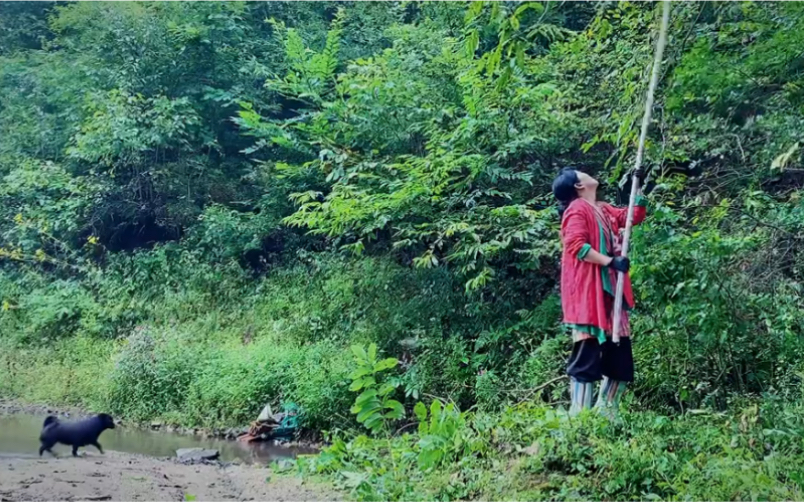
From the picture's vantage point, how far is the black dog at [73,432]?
4.24 meters

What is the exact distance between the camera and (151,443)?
6.20 m

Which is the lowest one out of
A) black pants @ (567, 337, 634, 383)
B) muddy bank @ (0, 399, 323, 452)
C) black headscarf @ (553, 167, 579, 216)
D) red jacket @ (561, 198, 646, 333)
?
muddy bank @ (0, 399, 323, 452)

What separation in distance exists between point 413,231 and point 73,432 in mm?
3737

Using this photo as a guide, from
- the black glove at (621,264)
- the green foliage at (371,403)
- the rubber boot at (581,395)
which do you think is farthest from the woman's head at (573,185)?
the green foliage at (371,403)

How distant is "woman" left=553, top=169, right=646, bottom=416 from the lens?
407 cm

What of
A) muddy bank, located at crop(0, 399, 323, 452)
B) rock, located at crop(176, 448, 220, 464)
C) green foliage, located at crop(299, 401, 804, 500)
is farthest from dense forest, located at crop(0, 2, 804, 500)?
rock, located at crop(176, 448, 220, 464)

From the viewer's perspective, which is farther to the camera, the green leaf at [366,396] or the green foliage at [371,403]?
the green leaf at [366,396]

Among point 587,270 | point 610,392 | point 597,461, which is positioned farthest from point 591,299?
point 597,461

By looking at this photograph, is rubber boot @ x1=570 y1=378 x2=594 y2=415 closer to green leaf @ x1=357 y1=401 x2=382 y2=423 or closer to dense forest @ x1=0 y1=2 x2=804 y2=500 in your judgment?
dense forest @ x1=0 y1=2 x2=804 y2=500

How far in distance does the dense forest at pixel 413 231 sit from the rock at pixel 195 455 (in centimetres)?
116

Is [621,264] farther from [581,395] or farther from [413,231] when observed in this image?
[413,231]

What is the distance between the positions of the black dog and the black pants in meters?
3.24

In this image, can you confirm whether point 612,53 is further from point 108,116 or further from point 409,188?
point 108,116

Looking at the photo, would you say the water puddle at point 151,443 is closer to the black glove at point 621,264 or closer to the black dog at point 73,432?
the black dog at point 73,432
